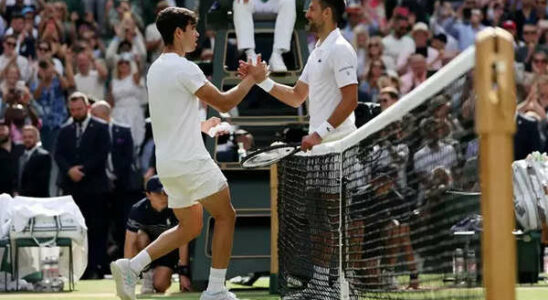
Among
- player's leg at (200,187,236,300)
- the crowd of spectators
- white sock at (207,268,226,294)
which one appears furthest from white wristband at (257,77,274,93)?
the crowd of spectators

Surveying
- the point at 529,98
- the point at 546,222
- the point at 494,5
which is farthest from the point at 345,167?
the point at 494,5

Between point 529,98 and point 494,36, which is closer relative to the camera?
→ point 494,36

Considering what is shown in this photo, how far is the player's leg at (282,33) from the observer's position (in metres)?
14.5

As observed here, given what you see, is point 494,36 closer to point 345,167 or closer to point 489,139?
point 489,139

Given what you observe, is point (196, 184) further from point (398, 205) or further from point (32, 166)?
point (32, 166)

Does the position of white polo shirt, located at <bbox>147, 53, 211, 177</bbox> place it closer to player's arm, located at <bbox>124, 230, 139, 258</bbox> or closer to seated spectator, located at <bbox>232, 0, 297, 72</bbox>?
player's arm, located at <bbox>124, 230, 139, 258</bbox>

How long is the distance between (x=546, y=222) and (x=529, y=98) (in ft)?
A: 17.1

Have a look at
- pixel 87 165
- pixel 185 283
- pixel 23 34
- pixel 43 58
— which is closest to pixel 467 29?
pixel 43 58

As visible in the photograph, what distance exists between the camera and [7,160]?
1883 cm

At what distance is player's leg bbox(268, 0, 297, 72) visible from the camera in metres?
14.5

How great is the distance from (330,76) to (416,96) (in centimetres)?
317

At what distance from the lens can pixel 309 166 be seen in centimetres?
1018

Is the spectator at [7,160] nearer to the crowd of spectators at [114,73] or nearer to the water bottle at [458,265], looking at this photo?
the crowd of spectators at [114,73]

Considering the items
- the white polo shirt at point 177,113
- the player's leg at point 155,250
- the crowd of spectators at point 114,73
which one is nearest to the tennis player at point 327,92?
the white polo shirt at point 177,113
